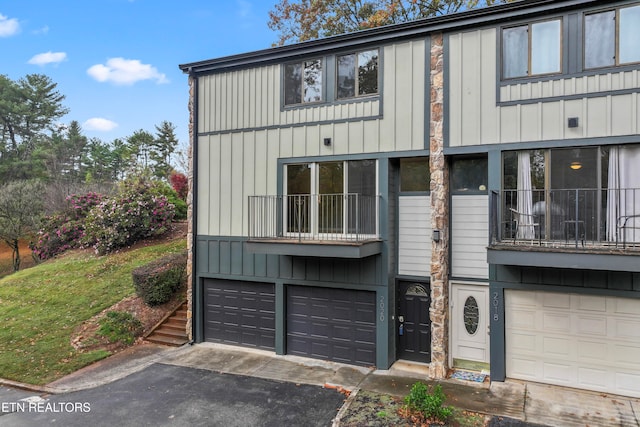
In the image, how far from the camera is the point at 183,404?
23.4 ft

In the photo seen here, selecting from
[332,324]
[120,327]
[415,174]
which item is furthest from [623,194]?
[120,327]

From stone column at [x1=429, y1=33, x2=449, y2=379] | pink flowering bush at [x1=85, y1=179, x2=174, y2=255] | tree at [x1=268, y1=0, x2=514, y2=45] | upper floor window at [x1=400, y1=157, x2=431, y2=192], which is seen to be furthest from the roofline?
tree at [x1=268, y1=0, x2=514, y2=45]

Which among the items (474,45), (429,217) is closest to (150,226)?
(429,217)

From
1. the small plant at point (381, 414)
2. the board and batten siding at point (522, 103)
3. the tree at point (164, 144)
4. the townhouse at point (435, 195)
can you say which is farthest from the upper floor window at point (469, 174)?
the tree at point (164, 144)

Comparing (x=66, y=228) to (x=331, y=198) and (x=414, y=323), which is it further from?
(x=414, y=323)

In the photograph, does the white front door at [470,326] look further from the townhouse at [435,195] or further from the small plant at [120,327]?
the small plant at [120,327]

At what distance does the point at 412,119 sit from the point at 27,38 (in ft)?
112

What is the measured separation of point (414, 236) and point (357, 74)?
3.94 m

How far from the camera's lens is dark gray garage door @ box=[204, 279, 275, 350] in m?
9.88

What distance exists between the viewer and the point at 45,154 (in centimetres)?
3197

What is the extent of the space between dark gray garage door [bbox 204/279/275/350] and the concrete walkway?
0.30m

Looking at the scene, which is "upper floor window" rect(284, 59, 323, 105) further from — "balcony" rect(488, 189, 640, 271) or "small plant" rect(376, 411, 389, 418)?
"small plant" rect(376, 411, 389, 418)

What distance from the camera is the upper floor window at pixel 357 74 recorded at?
28.9 ft

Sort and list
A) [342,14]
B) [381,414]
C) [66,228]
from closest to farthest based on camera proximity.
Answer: [381,414] < [342,14] < [66,228]
